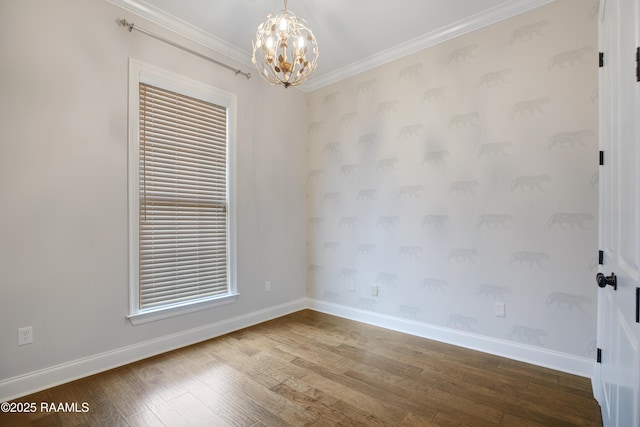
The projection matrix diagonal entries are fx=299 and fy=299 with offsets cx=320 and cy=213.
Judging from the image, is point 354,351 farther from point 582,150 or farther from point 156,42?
point 156,42

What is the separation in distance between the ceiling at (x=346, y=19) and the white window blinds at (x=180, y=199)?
0.65 meters

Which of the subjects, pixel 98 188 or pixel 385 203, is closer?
pixel 98 188

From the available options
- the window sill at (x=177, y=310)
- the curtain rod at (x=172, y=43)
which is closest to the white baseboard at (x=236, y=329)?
the window sill at (x=177, y=310)

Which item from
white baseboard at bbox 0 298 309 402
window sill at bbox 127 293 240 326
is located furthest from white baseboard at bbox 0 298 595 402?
window sill at bbox 127 293 240 326

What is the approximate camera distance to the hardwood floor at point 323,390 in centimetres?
180

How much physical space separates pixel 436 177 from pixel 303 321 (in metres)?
2.21

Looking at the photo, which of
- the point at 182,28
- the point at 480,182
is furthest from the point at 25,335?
the point at 480,182

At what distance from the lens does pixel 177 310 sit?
9.15 ft

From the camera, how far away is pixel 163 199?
274 centimetres

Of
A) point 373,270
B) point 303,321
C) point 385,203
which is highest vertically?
point 385,203

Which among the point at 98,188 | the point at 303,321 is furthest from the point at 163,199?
the point at 303,321

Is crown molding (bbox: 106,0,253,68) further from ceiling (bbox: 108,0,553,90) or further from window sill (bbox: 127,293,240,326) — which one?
window sill (bbox: 127,293,240,326)

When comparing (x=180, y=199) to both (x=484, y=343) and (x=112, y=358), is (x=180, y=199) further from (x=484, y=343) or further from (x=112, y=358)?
(x=484, y=343)

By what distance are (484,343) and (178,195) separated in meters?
3.15
